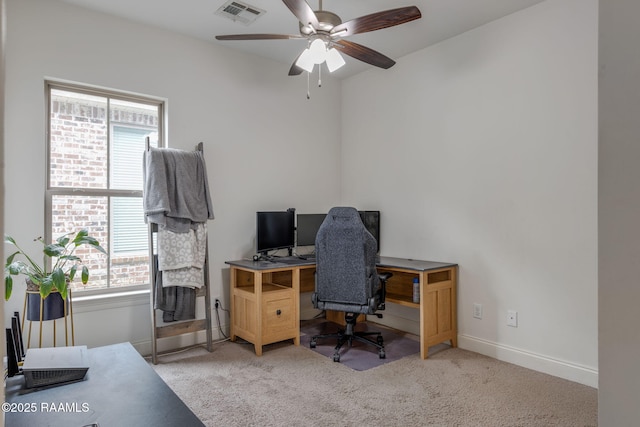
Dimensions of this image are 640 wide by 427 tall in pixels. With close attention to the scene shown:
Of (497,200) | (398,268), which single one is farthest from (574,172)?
(398,268)

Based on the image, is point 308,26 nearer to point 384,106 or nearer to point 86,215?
point 384,106

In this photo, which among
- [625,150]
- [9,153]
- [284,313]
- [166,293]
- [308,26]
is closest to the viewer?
[625,150]

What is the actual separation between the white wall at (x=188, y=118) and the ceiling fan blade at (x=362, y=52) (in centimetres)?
143

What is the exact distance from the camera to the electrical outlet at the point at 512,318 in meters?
3.02

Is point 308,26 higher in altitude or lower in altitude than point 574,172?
higher

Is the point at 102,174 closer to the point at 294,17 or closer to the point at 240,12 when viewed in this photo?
the point at 240,12

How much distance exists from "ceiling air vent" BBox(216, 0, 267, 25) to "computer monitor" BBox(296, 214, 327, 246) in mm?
1889

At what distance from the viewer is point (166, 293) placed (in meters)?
3.14

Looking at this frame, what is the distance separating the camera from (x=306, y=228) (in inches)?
159

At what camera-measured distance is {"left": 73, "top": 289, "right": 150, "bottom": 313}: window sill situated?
9.46 ft

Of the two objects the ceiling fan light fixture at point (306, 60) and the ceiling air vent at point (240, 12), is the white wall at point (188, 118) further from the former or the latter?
the ceiling fan light fixture at point (306, 60)

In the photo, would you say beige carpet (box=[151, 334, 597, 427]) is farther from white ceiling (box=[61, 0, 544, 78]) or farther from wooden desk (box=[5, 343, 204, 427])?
white ceiling (box=[61, 0, 544, 78])

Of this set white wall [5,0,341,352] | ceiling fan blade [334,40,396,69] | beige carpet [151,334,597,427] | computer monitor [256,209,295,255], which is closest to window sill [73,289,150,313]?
white wall [5,0,341,352]

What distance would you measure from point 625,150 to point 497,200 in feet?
8.87
